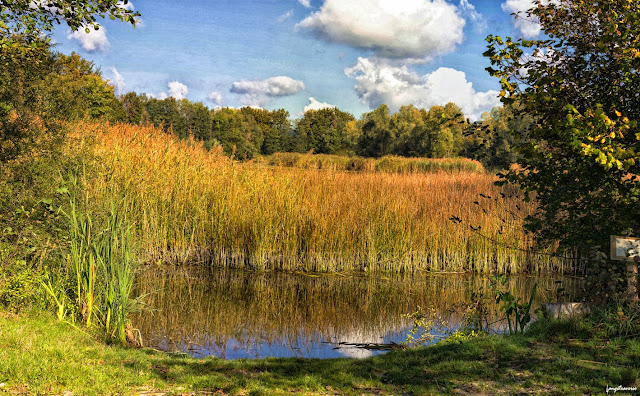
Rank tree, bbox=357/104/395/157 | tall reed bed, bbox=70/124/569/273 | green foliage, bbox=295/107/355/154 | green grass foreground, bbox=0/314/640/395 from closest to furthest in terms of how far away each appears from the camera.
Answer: green grass foreground, bbox=0/314/640/395, tall reed bed, bbox=70/124/569/273, tree, bbox=357/104/395/157, green foliage, bbox=295/107/355/154

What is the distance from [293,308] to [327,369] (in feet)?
8.97

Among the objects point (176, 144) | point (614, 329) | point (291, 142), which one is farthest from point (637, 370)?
point (291, 142)

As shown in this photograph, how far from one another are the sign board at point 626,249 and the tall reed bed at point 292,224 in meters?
3.71

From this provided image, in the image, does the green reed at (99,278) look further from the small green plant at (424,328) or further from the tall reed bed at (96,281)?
the small green plant at (424,328)

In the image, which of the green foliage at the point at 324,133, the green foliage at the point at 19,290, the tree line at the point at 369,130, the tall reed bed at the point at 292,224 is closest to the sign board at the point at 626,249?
the tall reed bed at the point at 292,224

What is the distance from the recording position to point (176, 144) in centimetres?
1094

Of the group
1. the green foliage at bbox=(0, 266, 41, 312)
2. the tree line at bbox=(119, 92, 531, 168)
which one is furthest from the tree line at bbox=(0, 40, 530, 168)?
the green foliage at bbox=(0, 266, 41, 312)

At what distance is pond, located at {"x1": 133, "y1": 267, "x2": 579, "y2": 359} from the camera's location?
529 centimetres

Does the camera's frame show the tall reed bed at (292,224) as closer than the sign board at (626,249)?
No

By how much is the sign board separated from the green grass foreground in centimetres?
71

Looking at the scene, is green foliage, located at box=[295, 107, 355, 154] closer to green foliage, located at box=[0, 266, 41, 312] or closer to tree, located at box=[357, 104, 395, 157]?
tree, located at box=[357, 104, 395, 157]

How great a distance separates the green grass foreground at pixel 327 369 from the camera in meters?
3.41

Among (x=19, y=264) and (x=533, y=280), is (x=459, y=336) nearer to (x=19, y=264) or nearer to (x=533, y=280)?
(x=533, y=280)

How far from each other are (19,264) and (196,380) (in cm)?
298
